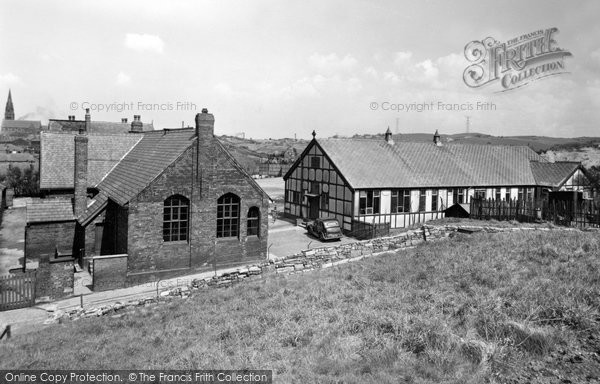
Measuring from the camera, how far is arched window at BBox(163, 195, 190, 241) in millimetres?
21688

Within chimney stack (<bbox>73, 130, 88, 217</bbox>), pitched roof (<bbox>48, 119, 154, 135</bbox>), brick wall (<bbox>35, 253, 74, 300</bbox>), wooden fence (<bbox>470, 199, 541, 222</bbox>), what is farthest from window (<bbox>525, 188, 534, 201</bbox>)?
pitched roof (<bbox>48, 119, 154, 135</bbox>)

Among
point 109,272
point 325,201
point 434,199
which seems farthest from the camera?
point 325,201

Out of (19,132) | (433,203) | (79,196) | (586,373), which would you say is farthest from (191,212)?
(19,132)

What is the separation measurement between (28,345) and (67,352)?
6.08 ft

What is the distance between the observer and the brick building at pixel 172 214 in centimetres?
2073

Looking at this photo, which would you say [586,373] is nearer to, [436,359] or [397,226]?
[436,359]

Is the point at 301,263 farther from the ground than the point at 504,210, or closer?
closer

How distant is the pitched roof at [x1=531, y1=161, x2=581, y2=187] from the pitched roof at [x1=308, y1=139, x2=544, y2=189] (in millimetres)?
658

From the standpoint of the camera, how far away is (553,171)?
38.3 metres

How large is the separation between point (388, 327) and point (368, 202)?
22.1 meters

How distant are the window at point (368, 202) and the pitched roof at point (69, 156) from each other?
17.6m

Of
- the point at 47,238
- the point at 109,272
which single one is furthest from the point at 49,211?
the point at 109,272

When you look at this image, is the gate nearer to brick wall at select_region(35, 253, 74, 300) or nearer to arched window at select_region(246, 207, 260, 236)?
brick wall at select_region(35, 253, 74, 300)

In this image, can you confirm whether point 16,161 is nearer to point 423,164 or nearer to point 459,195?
point 423,164
